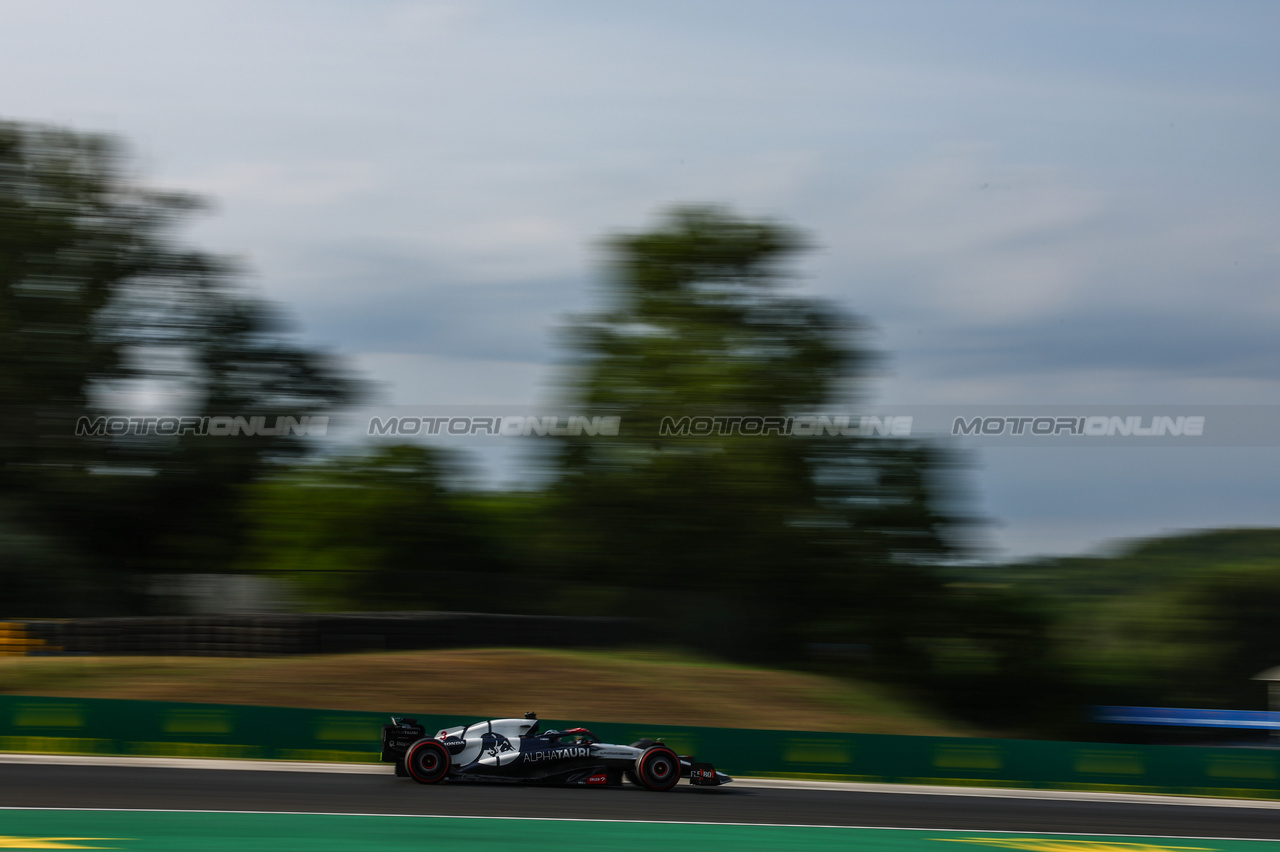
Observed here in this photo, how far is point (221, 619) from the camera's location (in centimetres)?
2309

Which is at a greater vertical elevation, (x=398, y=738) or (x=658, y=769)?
(x=398, y=738)

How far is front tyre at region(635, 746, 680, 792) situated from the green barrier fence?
1788mm

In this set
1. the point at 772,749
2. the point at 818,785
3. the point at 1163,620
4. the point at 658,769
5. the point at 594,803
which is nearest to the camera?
the point at 594,803

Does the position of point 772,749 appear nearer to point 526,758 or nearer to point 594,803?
point 594,803

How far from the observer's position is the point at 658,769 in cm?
1270

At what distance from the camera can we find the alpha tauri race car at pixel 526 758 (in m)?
12.5

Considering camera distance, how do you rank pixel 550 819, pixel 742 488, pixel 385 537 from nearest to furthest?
1. pixel 550 819
2. pixel 742 488
3. pixel 385 537

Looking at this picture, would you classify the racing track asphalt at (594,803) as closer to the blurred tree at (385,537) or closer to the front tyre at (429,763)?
the front tyre at (429,763)

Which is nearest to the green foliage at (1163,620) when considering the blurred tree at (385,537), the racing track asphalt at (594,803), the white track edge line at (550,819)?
the blurred tree at (385,537)

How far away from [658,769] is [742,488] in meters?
13.9

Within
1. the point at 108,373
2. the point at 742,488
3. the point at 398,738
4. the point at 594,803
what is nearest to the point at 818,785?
the point at 594,803

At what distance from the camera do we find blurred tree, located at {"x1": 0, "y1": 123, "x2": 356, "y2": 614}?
26.2 meters

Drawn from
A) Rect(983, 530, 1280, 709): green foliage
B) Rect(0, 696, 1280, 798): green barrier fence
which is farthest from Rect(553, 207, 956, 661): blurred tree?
Rect(0, 696, 1280, 798): green barrier fence

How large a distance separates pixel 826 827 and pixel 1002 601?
1904 centimetres
